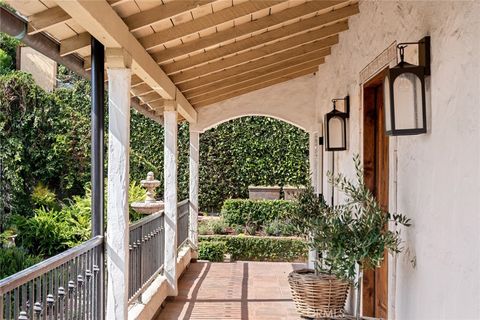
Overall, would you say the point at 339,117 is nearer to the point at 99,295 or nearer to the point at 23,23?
the point at 99,295

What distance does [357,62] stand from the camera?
4543 mm

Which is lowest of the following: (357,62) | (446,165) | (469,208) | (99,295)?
(99,295)

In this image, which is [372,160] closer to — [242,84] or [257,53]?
[257,53]

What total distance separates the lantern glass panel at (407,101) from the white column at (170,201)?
3.55 meters

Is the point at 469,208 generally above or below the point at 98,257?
above

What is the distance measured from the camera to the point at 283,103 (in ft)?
26.4

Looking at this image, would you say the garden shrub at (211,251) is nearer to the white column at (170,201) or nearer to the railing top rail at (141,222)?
the white column at (170,201)

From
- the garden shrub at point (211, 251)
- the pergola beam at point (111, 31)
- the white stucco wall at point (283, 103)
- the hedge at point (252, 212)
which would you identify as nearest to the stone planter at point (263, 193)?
the hedge at point (252, 212)

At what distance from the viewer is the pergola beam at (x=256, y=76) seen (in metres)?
6.40

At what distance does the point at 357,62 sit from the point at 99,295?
9.13 ft

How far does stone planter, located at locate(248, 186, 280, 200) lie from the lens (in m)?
12.2

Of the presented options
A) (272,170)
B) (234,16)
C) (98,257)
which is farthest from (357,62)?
(272,170)

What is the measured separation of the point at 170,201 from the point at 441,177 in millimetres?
4165

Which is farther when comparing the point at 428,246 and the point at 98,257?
the point at 98,257
